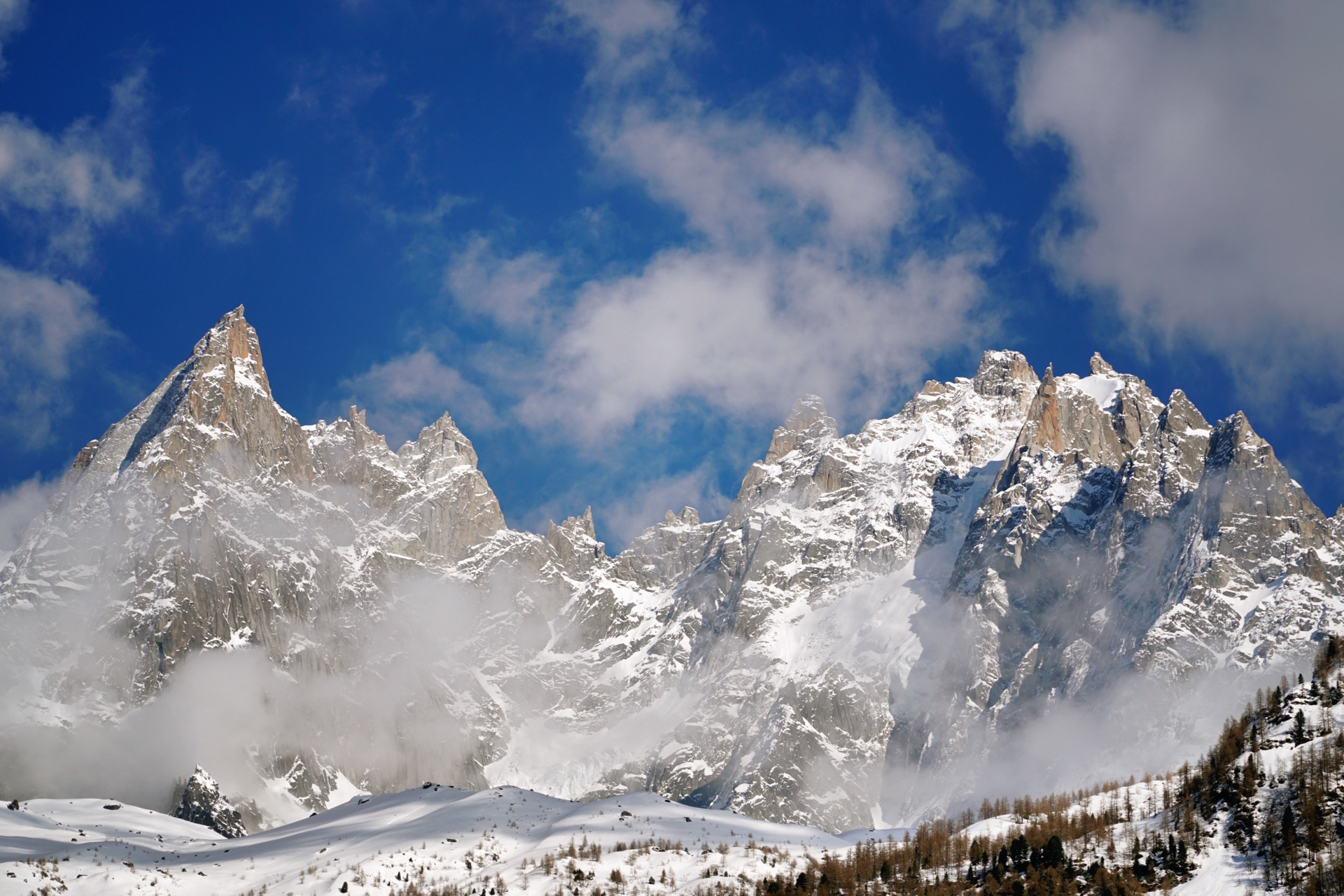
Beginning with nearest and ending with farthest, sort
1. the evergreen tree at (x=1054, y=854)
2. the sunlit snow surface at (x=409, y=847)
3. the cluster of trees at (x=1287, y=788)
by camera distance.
Result: 1. the cluster of trees at (x=1287, y=788)
2. the evergreen tree at (x=1054, y=854)
3. the sunlit snow surface at (x=409, y=847)

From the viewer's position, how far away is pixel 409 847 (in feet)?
255

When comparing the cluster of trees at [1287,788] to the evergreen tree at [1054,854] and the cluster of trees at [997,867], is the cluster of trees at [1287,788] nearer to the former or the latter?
the cluster of trees at [997,867]

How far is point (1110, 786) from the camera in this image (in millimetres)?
90312

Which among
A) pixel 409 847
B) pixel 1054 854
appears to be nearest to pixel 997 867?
pixel 1054 854

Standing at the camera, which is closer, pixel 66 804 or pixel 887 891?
pixel 887 891

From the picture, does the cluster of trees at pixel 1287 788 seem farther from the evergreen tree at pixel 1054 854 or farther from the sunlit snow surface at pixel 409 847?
the sunlit snow surface at pixel 409 847

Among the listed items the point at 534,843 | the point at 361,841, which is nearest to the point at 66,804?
the point at 361,841

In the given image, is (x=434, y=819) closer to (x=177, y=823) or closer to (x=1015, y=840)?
(x=177, y=823)

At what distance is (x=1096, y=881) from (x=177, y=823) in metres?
66.9

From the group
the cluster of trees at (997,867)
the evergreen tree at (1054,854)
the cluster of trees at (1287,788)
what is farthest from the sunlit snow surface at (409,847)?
the cluster of trees at (1287,788)

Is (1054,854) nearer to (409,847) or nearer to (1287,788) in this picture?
(1287,788)

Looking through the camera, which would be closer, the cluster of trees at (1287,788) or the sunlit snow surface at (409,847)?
the cluster of trees at (1287,788)

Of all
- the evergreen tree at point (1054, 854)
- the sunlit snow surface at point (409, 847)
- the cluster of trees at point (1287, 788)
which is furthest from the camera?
the sunlit snow surface at point (409, 847)

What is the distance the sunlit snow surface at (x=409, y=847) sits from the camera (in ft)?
235
